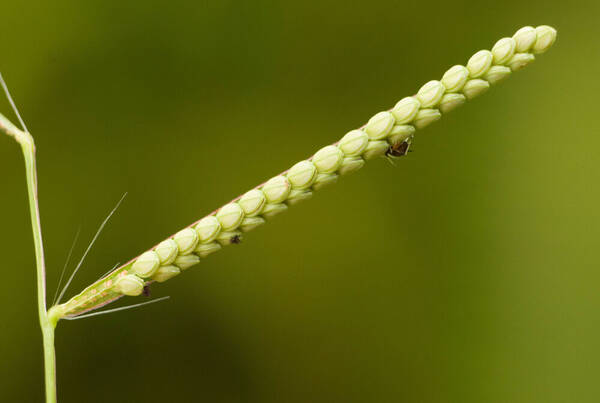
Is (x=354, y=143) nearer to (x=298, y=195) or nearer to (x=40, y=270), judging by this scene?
(x=298, y=195)

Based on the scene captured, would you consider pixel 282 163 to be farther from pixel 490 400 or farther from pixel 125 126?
pixel 490 400

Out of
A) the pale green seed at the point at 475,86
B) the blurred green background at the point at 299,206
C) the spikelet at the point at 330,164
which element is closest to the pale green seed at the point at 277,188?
the spikelet at the point at 330,164

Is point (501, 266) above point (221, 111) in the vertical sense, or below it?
below

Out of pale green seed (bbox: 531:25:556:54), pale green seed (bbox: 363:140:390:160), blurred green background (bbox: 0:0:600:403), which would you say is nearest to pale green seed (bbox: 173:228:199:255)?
pale green seed (bbox: 363:140:390:160)

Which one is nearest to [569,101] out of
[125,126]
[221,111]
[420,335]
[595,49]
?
[595,49]

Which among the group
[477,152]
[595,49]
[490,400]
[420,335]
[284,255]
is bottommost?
[490,400]
